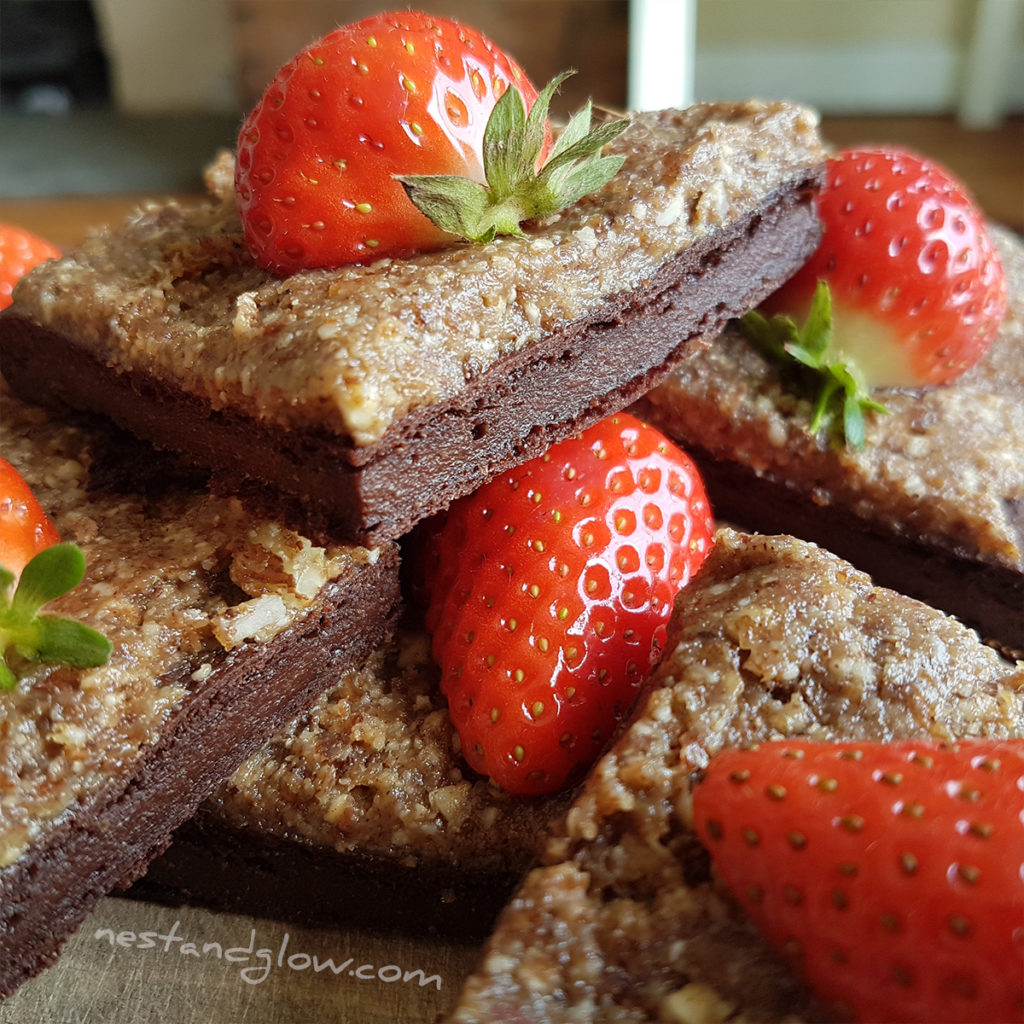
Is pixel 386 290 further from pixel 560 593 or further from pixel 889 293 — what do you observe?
pixel 889 293

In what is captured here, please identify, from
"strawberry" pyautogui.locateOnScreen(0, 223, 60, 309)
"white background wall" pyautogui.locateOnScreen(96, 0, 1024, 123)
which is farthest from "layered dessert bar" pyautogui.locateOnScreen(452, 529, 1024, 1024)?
"white background wall" pyautogui.locateOnScreen(96, 0, 1024, 123)

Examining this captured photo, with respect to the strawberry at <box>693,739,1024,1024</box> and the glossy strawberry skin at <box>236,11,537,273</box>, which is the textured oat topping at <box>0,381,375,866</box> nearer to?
the glossy strawberry skin at <box>236,11,537,273</box>

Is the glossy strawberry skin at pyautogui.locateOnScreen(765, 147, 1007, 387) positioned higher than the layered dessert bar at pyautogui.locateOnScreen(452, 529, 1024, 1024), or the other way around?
the glossy strawberry skin at pyautogui.locateOnScreen(765, 147, 1007, 387)

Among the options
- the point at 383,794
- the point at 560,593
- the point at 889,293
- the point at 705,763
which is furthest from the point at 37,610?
the point at 889,293

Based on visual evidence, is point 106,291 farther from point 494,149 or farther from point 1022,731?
point 1022,731

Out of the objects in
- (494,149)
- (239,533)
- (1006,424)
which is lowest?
(1006,424)

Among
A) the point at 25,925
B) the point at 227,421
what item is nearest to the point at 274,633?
the point at 227,421
